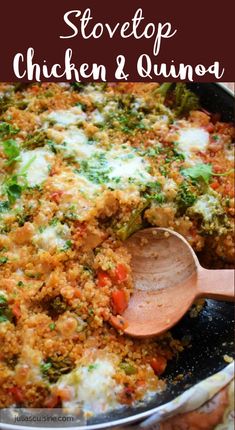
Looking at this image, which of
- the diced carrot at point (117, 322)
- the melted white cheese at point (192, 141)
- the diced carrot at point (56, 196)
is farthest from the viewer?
the melted white cheese at point (192, 141)

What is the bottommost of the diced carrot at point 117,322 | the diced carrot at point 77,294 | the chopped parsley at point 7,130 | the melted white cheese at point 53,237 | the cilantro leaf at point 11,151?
the diced carrot at point 117,322

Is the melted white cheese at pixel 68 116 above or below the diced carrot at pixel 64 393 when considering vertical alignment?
above

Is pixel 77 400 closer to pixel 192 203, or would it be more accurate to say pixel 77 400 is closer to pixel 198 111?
pixel 192 203

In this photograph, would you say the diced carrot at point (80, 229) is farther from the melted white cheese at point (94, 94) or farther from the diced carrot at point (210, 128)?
the diced carrot at point (210, 128)

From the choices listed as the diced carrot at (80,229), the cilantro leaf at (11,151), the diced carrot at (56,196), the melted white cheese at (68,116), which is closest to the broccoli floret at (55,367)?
the diced carrot at (80,229)

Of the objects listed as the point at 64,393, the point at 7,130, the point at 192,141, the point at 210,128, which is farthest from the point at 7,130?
the point at 64,393

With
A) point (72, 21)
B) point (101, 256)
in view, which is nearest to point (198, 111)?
point (72, 21)
